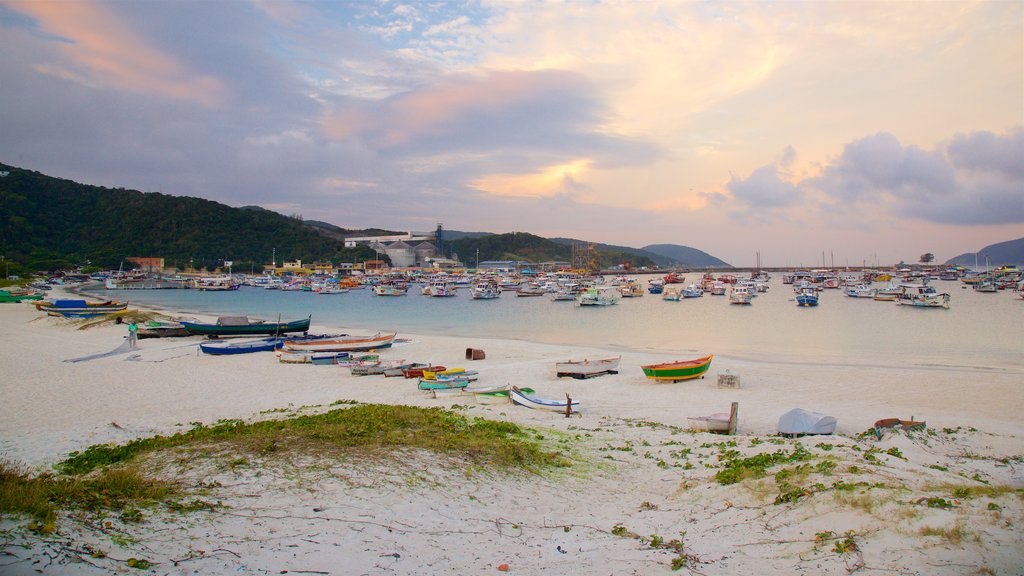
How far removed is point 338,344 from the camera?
2648 cm

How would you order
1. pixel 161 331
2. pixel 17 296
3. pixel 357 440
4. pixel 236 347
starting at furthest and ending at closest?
pixel 17 296
pixel 161 331
pixel 236 347
pixel 357 440

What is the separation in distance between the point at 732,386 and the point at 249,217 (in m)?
156

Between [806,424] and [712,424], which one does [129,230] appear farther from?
[806,424]

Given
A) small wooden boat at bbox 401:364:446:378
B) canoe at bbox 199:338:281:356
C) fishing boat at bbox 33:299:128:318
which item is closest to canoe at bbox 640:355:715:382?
small wooden boat at bbox 401:364:446:378

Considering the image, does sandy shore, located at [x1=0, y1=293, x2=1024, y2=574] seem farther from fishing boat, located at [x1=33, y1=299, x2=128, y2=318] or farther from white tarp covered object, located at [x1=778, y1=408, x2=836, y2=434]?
fishing boat, located at [x1=33, y1=299, x2=128, y2=318]

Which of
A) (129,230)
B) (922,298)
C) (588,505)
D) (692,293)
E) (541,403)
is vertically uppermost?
(129,230)

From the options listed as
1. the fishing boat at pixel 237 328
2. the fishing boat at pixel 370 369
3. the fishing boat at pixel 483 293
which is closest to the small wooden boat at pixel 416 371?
the fishing boat at pixel 370 369

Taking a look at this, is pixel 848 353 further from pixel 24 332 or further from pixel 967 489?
pixel 24 332

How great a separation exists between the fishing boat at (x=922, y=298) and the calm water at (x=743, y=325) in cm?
128

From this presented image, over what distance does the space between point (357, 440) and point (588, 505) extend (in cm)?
403

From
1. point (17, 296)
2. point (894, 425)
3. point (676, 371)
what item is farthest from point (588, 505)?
point (17, 296)

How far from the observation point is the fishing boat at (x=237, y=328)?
31359mm

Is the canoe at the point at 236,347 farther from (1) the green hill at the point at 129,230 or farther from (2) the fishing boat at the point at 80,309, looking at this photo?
(1) the green hill at the point at 129,230

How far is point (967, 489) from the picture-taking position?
277 inches
